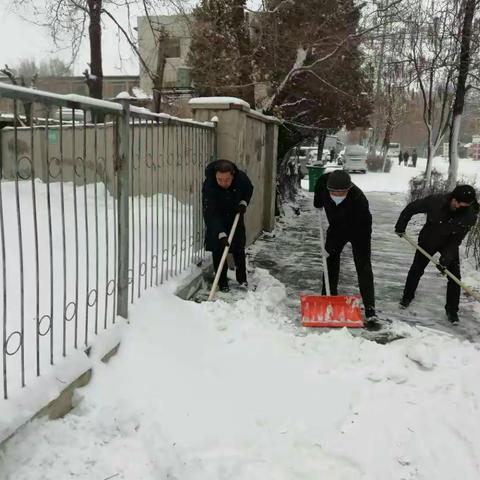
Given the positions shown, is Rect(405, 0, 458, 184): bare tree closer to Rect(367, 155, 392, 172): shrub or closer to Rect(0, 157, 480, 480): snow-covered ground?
Rect(0, 157, 480, 480): snow-covered ground

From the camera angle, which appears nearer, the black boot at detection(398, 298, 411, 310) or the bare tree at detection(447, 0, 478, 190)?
the black boot at detection(398, 298, 411, 310)

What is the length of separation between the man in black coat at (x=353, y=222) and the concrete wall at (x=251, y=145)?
1373 mm

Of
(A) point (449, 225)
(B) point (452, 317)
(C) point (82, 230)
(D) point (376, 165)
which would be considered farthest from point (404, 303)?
(D) point (376, 165)

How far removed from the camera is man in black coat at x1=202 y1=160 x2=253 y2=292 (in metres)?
4.89

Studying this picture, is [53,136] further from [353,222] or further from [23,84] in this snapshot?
[23,84]

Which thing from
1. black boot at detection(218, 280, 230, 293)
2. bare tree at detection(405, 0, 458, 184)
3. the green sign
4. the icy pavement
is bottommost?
the icy pavement

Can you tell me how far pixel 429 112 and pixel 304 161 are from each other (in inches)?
354

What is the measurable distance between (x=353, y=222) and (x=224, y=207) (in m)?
1.30

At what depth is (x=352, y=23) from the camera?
37.9 feet

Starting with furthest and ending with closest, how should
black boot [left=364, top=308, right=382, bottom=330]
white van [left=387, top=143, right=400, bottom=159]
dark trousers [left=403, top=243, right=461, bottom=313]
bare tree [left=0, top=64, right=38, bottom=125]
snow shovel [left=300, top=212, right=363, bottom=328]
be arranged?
white van [left=387, top=143, right=400, bottom=159], dark trousers [left=403, top=243, right=461, bottom=313], black boot [left=364, top=308, right=382, bottom=330], snow shovel [left=300, top=212, right=363, bottom=328], bare tree [left=0, top=64, right=38, bottom=125]

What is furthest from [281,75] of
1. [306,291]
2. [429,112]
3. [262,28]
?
[306,291]

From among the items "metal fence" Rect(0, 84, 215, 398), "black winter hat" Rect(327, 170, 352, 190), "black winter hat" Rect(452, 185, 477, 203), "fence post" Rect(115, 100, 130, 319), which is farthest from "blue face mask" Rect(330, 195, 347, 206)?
"fence post" Rect(115, 100, 130, 319)

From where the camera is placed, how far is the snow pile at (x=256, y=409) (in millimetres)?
2482

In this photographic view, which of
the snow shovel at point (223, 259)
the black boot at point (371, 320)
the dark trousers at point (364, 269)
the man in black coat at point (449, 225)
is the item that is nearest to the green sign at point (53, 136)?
the snow shovel at point (223, 259)
